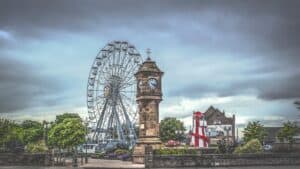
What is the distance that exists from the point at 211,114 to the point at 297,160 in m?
70.6

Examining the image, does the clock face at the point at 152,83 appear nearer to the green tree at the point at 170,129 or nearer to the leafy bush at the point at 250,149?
the leafy bush at the point at 250,149

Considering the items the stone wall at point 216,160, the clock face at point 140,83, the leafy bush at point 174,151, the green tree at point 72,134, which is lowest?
the stone wall at point 216,160

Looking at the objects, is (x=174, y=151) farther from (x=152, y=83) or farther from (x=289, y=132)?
(x=289, y=132)

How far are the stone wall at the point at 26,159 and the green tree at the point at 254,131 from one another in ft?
139

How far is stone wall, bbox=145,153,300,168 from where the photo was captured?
32.1 metres

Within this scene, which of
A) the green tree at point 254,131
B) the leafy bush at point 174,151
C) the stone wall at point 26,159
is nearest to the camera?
the leafy bush at point 174,151

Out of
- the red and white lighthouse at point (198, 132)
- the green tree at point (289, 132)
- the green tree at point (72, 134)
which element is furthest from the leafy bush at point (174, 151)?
the green tree at point (289, 132)

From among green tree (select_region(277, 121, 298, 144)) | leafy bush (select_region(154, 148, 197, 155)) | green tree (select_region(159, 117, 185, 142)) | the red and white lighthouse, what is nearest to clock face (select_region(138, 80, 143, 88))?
the red and white lighthouse

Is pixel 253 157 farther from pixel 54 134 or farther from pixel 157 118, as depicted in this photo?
pixel 54 134

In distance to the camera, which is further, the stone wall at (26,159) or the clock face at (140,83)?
the clock face at (140,83)

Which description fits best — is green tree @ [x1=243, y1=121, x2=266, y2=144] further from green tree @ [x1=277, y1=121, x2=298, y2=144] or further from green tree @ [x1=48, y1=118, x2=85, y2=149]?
green tree @ [x1=48, y1=118, x2=85, y2=149]

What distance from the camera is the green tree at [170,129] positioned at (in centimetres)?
9106

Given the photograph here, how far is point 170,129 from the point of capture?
91.9m

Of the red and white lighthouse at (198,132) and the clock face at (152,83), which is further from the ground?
the clock face at (152,83)
